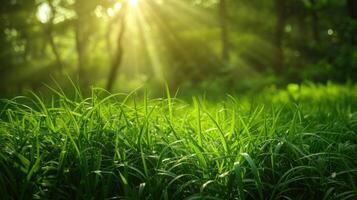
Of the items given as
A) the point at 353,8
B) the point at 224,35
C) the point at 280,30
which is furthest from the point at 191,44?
the point at 353,8

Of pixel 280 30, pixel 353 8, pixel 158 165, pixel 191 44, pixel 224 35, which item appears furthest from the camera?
pixel 191 44

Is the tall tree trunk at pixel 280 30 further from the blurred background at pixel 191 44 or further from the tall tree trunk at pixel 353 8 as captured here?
the tall tree trunk at pixel 353 8

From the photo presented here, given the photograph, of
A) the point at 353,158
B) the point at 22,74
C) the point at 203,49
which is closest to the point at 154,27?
the point at 203,49

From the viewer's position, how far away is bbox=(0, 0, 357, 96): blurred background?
13.2 meters

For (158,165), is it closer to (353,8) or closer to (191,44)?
(353,8)

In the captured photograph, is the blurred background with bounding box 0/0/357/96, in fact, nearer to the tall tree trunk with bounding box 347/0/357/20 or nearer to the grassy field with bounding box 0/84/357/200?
the tall tree trunk with bounding box 347/0/357/20

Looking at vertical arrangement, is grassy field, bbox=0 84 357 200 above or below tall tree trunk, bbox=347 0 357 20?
below

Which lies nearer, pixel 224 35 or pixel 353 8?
pixel 353 8

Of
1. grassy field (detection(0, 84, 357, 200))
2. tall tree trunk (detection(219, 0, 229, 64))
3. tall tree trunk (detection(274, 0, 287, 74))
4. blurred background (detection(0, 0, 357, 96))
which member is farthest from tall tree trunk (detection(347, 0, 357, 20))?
tall tree trunk (detection(274, 0, 287, 74))

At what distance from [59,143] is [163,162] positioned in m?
0.59

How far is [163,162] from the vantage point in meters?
2.50

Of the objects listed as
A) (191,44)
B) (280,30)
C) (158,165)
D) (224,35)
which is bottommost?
(191,44)

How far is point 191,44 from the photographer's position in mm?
18719

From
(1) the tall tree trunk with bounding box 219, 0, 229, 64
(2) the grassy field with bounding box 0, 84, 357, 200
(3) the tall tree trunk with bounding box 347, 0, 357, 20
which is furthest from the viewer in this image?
(1) the tall tree trunk with bounding box 219, 0, 229, 64
